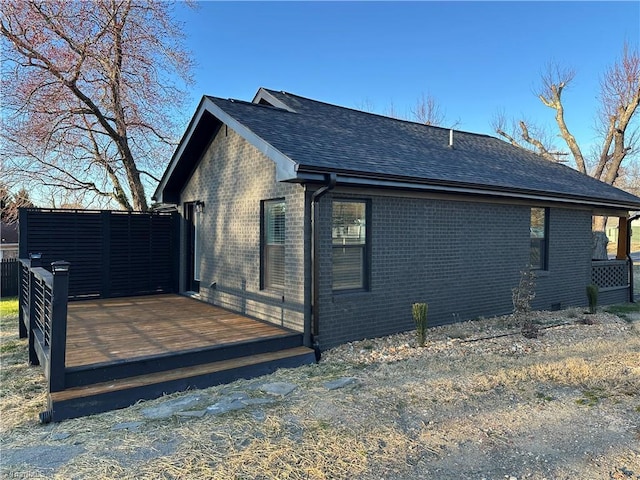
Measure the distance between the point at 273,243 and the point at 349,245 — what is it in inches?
53.8

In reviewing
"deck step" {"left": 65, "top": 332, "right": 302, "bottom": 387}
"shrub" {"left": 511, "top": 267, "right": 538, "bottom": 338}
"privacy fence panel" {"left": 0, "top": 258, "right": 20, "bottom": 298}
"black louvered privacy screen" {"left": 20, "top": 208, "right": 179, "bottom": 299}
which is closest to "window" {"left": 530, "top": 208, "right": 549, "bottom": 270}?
"shrub" {"left": 511, "top": 267, "right": 538, "bottom": 338}

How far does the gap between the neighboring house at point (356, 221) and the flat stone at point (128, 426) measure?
2737 millimetres

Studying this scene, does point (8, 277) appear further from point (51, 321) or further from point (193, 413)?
point (193, 413)

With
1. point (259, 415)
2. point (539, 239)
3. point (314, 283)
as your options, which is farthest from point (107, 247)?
point (539, 239)

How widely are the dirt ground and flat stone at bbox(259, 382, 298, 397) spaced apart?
58mm

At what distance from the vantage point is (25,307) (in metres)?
7.13

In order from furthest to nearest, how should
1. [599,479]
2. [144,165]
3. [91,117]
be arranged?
[144,165] → [91,117] → [599,479]

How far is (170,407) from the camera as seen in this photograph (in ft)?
14.2

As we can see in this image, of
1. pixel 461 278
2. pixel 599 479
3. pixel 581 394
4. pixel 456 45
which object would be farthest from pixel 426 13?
pixel 599 479

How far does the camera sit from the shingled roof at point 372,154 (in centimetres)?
623

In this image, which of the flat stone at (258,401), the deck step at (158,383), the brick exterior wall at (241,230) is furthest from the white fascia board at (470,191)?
the flat stone at (258,401)

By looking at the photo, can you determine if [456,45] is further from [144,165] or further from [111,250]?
[111,250]

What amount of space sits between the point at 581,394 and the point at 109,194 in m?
15.5

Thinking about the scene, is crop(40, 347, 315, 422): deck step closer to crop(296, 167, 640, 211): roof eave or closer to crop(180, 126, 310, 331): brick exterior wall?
crop(180, 126, 310, 331): brick exterior wall
